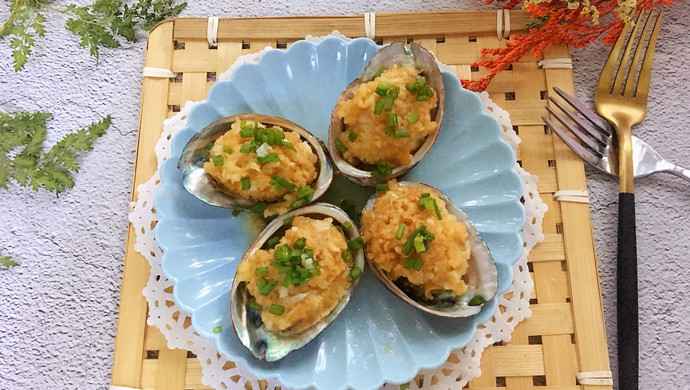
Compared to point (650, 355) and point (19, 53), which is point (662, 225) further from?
Result: point (19, 53)

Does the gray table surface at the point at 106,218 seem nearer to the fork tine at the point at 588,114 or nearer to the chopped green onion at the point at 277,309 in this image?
the fork tine at the point at 588,114

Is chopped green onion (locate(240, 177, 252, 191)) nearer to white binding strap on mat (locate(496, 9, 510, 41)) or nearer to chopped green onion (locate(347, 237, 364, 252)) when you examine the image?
chopped green onion (locate(347, 237, 364, 252))

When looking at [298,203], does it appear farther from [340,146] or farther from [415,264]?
[415,264]

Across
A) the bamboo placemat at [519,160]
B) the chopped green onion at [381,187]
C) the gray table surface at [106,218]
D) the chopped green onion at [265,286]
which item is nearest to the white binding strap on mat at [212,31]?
the bamboo placemat at [519,160]

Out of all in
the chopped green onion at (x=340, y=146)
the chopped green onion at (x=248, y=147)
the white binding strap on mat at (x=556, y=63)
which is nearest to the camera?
the chopped green onion at (x=248, y=147)

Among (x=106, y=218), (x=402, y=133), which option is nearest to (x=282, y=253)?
(x=402, y=133)

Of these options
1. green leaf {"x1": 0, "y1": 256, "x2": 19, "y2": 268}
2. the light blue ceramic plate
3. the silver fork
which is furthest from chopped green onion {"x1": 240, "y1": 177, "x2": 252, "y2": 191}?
the silver fork

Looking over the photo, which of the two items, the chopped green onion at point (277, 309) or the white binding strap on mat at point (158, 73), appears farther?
the white binding strap on mat at point (158, 73)

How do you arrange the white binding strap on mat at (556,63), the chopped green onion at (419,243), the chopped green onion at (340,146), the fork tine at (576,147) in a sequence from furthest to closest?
the white binding strap on mat at (556,63) → the fork tine at (576,147) → the chopped green onion at (340,146) → the chopped green onion at (419,243)

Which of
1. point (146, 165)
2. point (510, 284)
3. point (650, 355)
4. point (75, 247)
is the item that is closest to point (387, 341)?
point (510, 284)
